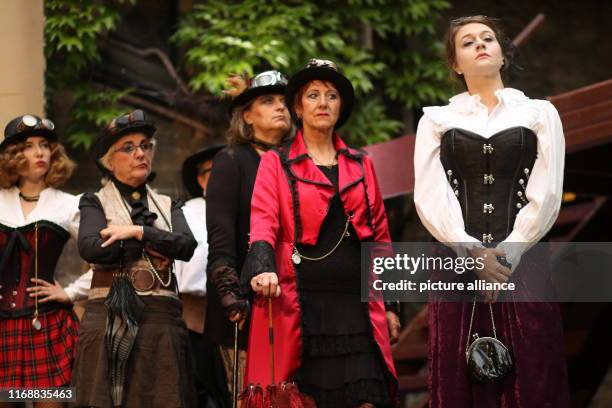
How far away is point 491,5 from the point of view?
13727mm

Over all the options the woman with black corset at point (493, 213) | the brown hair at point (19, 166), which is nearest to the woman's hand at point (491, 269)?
the woman with black corset at point (493, 213)

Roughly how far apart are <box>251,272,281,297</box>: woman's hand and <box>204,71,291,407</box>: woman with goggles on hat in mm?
316

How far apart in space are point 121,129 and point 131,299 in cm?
105

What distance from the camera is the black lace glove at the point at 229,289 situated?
571 cm

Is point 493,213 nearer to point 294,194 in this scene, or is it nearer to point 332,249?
point 332,249

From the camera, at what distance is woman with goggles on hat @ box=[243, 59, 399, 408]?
18.2 ft

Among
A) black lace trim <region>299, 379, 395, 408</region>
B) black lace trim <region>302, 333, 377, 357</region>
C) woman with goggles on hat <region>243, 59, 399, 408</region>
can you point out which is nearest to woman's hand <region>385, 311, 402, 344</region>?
woman with goggles on hat <region>243, 59, 399, 408</region>

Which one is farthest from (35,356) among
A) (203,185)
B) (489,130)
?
(489,130)

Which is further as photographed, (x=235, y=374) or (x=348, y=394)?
(x=235, y=374)

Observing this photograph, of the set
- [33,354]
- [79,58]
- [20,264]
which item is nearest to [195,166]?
[20,264]

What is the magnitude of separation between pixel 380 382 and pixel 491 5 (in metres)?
8.92

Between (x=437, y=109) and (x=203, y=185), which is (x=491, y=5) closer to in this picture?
(x=203, y=185)

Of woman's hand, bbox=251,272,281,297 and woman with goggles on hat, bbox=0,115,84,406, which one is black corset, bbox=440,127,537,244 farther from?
woman with goggles on hat, bbox=0,115,84,406

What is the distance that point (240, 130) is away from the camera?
21.8 feet
